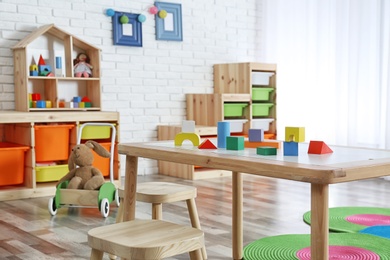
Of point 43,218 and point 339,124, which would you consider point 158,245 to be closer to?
point 43,218

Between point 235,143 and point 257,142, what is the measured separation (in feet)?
0.59

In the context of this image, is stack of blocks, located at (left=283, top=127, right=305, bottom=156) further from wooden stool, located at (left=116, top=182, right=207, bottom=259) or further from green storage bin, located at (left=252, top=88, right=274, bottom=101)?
green storage bin, located at (left=252, top=88, right=274, bottom=101)

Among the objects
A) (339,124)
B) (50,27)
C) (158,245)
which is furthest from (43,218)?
(339,124)

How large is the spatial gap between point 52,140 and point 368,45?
111 inches

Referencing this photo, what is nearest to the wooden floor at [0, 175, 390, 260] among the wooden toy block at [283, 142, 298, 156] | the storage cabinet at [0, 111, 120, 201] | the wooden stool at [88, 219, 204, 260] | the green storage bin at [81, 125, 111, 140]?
the storage cabinet at [0, 111, 120, 201]

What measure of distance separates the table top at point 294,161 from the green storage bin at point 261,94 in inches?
136

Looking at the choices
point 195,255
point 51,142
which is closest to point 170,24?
point 51,142

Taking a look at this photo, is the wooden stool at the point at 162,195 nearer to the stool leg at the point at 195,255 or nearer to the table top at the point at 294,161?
the table top at the point at 294,161

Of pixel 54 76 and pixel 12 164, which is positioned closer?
pixel 12 164

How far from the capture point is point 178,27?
5.44 meters

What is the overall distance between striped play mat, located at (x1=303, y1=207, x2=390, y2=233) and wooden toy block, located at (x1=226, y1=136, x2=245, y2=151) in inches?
48.9

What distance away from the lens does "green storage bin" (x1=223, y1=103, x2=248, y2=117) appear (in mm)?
5316

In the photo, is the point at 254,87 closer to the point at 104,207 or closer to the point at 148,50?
the point at 148,50

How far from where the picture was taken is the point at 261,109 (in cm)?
564
